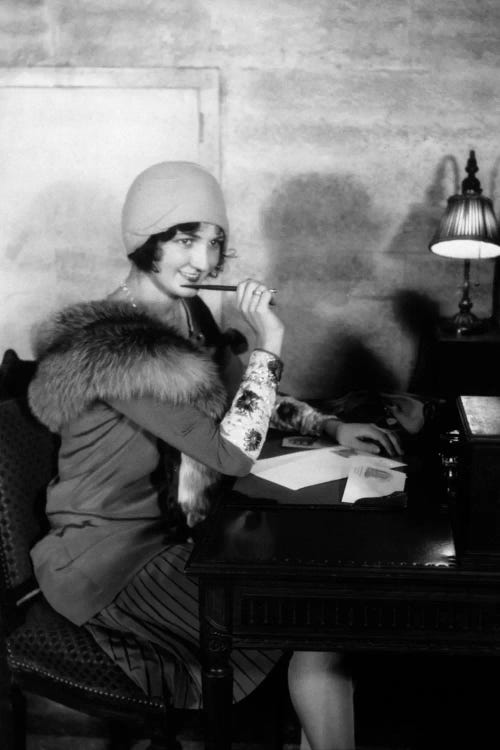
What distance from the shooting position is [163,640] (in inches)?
57.3

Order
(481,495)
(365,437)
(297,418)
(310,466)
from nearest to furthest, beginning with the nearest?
1. (481,495)
2. (310,466)
3. (365,437)
4. (297,418)

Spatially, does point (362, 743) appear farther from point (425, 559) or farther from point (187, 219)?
point (187, 219)

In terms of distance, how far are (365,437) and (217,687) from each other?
848 millimetres

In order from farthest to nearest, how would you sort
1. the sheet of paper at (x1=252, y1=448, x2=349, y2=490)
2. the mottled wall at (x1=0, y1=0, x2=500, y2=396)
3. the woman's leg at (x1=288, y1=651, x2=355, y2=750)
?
the mottled wall at (x1=0, y1=0, x2=500, y2=396)
the sheet of paper at (x1=252, y1=448, x2=349, y2=490)
the woman's leg at (x1=288, y1=651, x2=355, y2=750)

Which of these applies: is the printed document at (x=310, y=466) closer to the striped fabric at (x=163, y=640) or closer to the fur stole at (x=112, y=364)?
the fur stole at (x=112, y=364)

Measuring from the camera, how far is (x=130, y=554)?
1601 millimetres

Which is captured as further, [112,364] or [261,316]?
[261,316]

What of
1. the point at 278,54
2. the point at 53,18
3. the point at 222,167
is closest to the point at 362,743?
the point at 222,167

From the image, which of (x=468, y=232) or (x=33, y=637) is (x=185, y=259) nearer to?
(x=33, y=637)

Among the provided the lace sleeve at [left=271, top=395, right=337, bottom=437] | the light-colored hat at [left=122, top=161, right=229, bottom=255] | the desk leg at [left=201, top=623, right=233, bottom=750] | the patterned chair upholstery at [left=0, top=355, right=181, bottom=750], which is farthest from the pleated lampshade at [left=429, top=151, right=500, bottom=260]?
the desk leg at [left=201, top=623, right=233, bottom=750]

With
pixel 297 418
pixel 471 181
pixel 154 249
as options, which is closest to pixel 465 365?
pixel 471 181

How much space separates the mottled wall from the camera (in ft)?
8.96

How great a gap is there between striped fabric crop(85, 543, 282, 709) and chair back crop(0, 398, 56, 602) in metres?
0.24

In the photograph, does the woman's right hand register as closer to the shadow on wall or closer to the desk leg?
the desk leg
